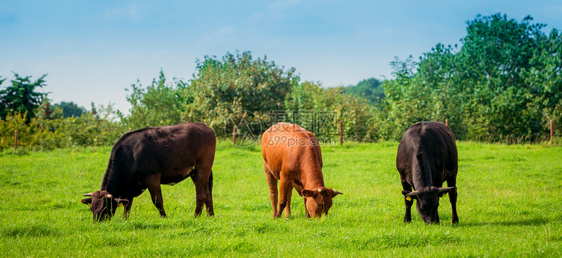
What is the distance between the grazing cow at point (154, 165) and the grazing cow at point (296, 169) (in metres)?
1.45

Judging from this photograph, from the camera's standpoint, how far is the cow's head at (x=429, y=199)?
805 cm

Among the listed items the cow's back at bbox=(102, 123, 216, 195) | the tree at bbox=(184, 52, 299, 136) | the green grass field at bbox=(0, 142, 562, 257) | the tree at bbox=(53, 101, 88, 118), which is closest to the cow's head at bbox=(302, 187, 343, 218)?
the green grass field at bbox=(0, 142, 562, 257)

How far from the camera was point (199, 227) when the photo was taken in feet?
Result: 26.3

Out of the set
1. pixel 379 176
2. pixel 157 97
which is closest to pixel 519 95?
pixel 379 176

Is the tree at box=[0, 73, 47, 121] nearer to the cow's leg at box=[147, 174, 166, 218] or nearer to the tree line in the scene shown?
the tree line

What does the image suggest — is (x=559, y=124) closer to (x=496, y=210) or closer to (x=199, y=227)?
(x=496, y=210)

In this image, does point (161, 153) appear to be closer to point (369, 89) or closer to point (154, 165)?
A: point (154, 165)

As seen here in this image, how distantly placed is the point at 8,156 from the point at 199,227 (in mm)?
18907

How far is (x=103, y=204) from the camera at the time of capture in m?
8.73

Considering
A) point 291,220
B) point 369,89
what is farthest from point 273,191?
point 369,89

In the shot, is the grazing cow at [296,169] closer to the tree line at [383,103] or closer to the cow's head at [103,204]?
the cow's head at [103,204]

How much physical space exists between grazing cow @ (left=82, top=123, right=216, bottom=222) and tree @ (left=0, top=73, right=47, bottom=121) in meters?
30.3

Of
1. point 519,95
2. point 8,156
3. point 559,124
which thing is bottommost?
point 8,156

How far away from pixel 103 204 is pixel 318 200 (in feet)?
13.4
